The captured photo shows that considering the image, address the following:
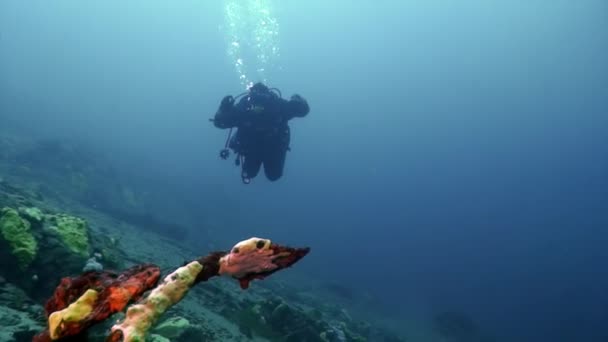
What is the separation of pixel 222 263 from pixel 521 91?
171m

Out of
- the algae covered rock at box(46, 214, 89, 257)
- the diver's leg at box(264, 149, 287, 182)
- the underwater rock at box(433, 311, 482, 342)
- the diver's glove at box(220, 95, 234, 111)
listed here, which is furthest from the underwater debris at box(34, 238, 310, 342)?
the underwater rock at box(433, 311, 482, 342)

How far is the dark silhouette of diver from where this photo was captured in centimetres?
1019

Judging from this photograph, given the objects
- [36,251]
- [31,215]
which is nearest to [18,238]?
[36,251]

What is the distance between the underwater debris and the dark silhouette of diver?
8.04m

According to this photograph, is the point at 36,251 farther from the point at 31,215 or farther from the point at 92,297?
the point at 92,297

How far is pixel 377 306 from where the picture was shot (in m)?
27.7

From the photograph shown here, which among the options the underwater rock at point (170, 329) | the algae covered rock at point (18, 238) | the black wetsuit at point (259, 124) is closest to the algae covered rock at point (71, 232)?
the algae covered rock at point (18, 238)

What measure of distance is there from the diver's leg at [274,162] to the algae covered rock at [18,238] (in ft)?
21.9

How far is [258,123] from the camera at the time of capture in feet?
33.4

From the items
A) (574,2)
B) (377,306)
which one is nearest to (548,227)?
(574,2)

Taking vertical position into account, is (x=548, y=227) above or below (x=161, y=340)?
above

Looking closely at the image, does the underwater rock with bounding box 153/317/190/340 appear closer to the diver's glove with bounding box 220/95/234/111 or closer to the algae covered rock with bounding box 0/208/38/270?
the algae covered rock with bounding box 0/208/38/270

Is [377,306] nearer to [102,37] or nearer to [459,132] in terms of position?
[459,132]

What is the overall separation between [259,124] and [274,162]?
125cm
